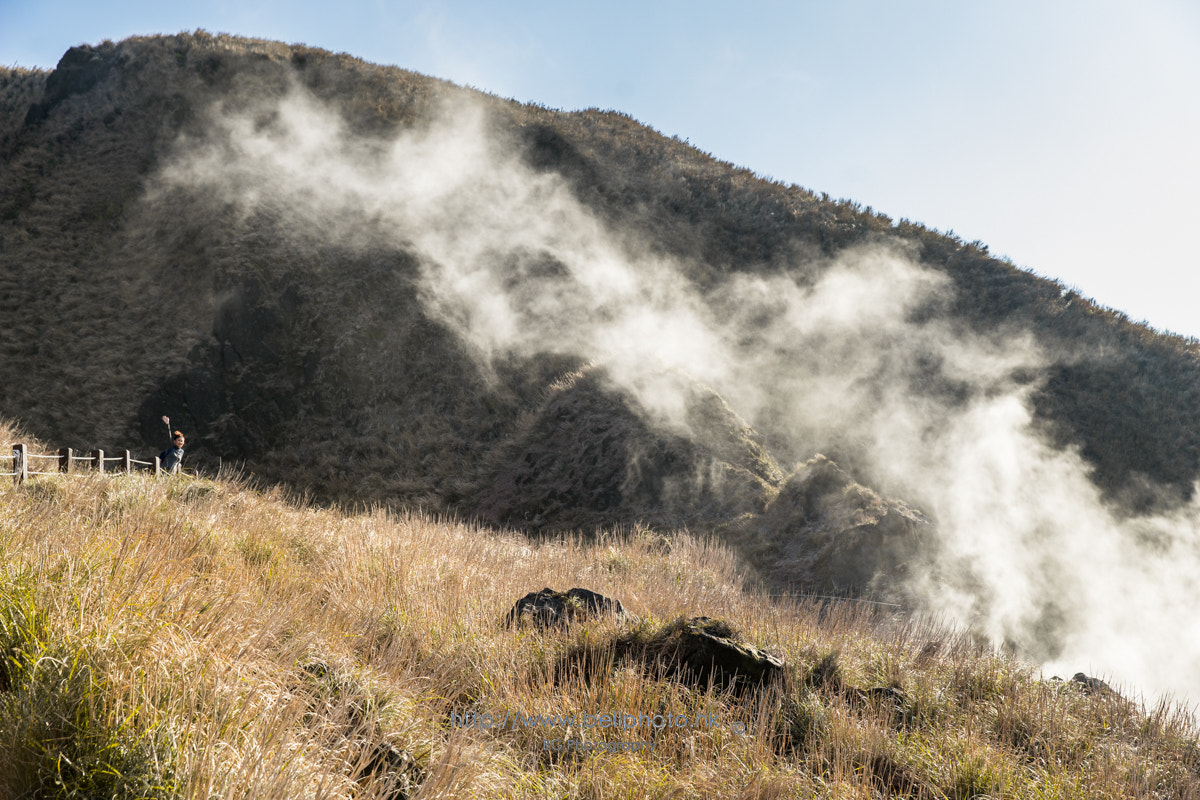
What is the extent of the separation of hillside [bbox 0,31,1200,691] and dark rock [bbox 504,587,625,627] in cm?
672

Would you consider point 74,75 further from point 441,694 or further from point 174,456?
point 441,694

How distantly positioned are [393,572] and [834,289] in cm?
2697

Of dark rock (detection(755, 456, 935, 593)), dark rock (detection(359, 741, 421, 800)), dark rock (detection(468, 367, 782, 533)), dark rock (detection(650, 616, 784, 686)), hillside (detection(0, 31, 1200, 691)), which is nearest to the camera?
dark rock (detection(359, 741, 421, 800))

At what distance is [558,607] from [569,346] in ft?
65.1

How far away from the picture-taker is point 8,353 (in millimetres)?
24844

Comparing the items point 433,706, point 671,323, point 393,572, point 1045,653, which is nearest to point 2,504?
point 393,572

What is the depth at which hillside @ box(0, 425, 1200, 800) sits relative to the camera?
3391 millimetres

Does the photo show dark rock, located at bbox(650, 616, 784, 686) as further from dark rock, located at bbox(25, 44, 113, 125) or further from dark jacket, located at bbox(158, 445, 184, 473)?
dark rock, located at bbox(25, 44, 113, 125)

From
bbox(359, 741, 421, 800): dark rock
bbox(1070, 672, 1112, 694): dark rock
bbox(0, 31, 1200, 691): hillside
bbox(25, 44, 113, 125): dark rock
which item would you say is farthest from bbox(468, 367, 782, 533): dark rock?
bbox(25, 44, 113, 125): dark rock

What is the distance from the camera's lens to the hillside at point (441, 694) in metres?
3.39

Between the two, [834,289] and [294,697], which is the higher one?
[834,289]

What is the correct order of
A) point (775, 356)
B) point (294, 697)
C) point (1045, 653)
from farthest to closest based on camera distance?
1. point (775, 356)
2. point (1045, 653)
3. point (294, 697)

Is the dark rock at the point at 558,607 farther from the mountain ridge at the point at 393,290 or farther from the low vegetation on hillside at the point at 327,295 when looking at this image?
the low vegetation on hillside at the point at 327,295

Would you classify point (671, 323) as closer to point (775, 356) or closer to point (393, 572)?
point (775, 356)
